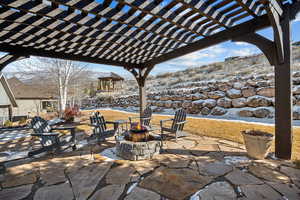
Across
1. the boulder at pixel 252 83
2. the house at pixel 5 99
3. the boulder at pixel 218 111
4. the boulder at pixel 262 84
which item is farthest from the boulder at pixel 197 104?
the house at pixel 5 99

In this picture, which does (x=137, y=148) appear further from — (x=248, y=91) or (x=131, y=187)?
(x=248, y=91)

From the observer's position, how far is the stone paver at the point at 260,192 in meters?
1.79

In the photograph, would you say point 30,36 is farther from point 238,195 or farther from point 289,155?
A: point 289,155

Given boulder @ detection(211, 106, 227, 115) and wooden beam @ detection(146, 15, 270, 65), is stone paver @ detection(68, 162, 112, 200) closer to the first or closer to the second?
wooden beam @ detection(146, 15, 270, 65)

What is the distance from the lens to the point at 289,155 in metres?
2.62

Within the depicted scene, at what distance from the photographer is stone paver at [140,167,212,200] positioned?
1924mm

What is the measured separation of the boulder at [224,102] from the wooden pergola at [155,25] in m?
5.15

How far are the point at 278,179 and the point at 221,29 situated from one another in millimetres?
2929

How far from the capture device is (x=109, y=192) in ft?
6.40

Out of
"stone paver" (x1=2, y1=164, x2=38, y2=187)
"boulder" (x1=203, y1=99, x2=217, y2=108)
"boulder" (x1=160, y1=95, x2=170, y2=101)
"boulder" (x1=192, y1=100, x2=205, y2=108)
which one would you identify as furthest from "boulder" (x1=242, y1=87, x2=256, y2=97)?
"stone paver" (x1=2, y1=164, x2=38, y2=187)

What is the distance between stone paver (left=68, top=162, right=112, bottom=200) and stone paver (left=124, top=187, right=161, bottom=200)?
1.87 feet

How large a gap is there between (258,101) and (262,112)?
62cm

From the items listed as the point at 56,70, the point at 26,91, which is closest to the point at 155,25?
the point at 56,70

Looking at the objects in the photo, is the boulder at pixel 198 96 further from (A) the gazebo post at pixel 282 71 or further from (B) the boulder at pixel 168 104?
(A) the gazebo post at pixel 282 71
